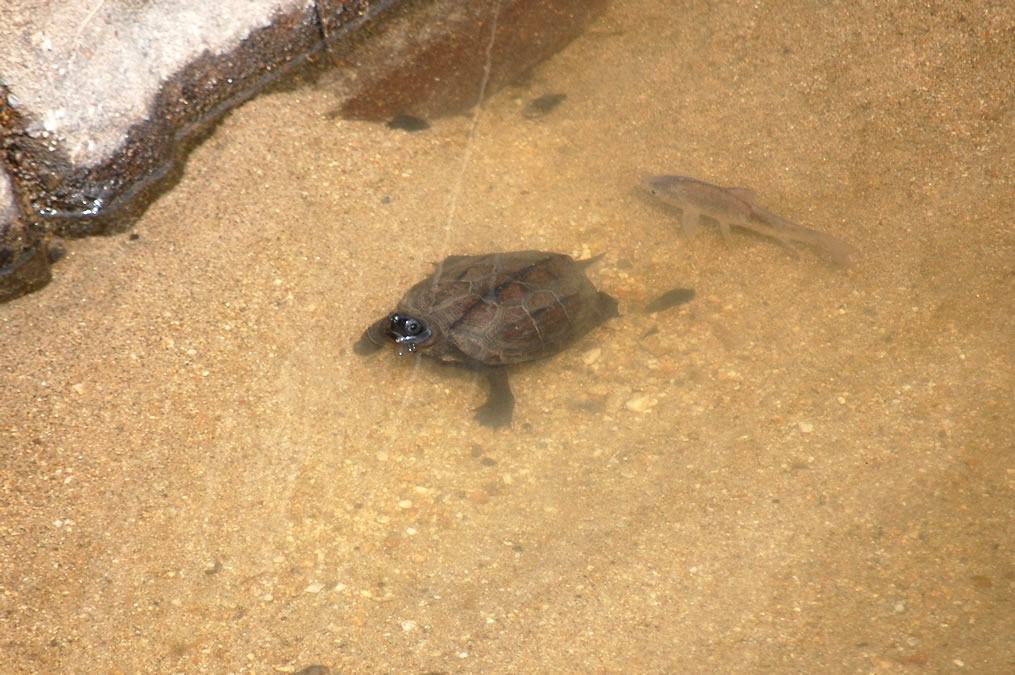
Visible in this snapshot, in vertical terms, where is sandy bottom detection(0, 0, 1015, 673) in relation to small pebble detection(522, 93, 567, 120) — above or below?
below

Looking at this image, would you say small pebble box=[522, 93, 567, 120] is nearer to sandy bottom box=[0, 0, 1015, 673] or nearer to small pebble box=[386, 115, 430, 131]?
sandy bottom box=[0, 0, 1015, 673]

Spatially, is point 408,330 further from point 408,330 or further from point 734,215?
point 734,215

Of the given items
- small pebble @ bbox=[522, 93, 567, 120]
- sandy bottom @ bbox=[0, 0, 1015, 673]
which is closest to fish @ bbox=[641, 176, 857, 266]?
sandy bottom @ bbox=[0, 0, 1015, 673]

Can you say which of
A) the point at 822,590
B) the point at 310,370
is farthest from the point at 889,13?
the point at 310,370

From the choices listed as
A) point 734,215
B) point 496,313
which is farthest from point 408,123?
point 734,215

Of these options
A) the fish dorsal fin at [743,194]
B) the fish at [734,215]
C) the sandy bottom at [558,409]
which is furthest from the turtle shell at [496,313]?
the fish dorsal fin at [743,194]

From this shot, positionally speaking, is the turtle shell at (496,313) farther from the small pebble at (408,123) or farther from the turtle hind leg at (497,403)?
the small pebble at (408,123)
